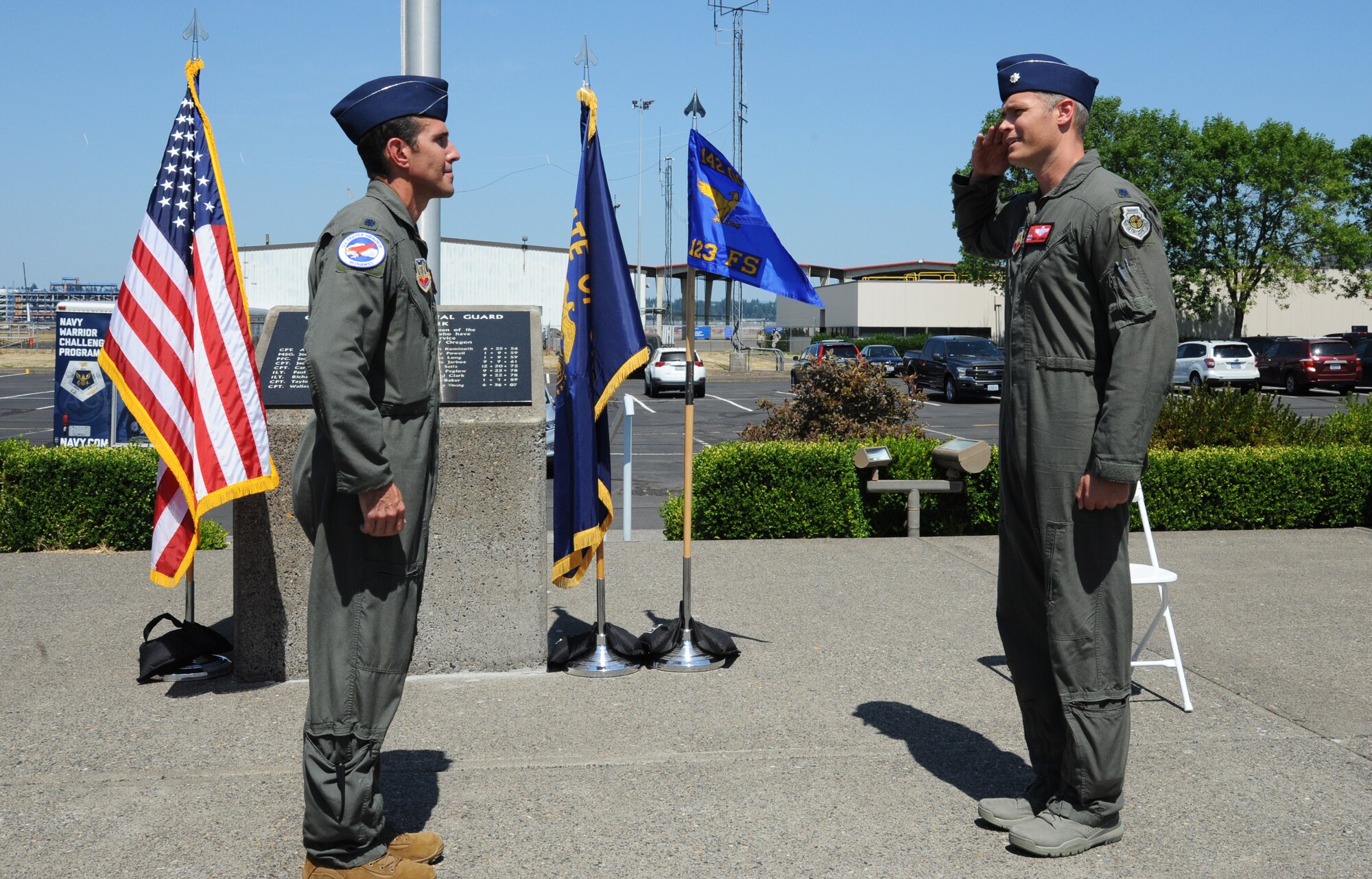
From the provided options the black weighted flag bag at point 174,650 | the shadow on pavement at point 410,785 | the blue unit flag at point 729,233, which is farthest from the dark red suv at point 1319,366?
the shadow on pavement at point 410,785

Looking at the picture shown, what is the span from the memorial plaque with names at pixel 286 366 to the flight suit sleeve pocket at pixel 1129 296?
11.3 ft

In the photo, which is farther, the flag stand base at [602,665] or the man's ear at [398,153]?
the flag stand base at [602,665]

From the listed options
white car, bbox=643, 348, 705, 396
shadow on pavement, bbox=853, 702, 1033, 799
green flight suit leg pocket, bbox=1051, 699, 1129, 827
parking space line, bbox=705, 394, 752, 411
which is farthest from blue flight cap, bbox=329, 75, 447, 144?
white car, bbox=643, 348, 705, 396

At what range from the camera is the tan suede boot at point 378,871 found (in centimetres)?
328

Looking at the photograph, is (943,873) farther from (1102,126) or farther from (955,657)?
(1102,126)

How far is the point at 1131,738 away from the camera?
455cm

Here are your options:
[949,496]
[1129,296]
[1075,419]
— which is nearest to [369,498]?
→ [1075,419]

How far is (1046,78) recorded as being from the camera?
139 inches

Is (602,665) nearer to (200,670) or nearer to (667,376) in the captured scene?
(200,670)

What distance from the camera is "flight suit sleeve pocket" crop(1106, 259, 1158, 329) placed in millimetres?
3301

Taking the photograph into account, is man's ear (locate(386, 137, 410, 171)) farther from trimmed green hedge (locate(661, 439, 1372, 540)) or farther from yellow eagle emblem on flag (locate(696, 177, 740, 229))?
trimmed green hedge (locate(661, 439, 1372, 540))

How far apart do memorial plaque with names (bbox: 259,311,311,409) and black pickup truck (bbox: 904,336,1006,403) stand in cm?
2511

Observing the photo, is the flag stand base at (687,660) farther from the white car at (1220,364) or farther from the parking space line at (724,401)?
the white car at (1220,364)

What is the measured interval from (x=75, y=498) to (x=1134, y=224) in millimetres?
7363
